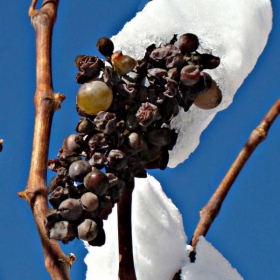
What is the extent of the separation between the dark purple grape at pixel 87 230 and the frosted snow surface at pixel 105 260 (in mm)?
194

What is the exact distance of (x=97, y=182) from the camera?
2.04 ft

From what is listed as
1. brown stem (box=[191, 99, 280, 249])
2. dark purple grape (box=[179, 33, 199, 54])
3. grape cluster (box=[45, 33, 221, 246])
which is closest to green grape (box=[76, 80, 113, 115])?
grape cluster (box=[45, 33, 221, 246])

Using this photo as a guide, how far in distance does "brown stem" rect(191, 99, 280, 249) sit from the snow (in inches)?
1.1

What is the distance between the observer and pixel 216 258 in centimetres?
79

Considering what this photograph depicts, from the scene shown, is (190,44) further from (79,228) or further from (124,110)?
(79,228)

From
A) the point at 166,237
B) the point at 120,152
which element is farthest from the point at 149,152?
the point at 166,237

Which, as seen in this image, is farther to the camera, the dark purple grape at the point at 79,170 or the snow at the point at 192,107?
the snow at the point at 192,107

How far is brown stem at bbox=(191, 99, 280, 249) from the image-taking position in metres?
0.78

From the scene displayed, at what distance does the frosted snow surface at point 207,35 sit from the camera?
0.81 m

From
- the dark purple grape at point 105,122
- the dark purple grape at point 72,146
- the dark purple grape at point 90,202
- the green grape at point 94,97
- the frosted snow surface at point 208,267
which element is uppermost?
the green grape at point 94,97

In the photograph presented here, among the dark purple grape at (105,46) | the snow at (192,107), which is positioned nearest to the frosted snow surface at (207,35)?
the snow at (192,107)

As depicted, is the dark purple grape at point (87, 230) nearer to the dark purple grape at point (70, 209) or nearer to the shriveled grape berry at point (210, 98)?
the dark purple grape at point (70, 209)

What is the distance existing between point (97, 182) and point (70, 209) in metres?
0.04

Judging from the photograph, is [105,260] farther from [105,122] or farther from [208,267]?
[105,122]
